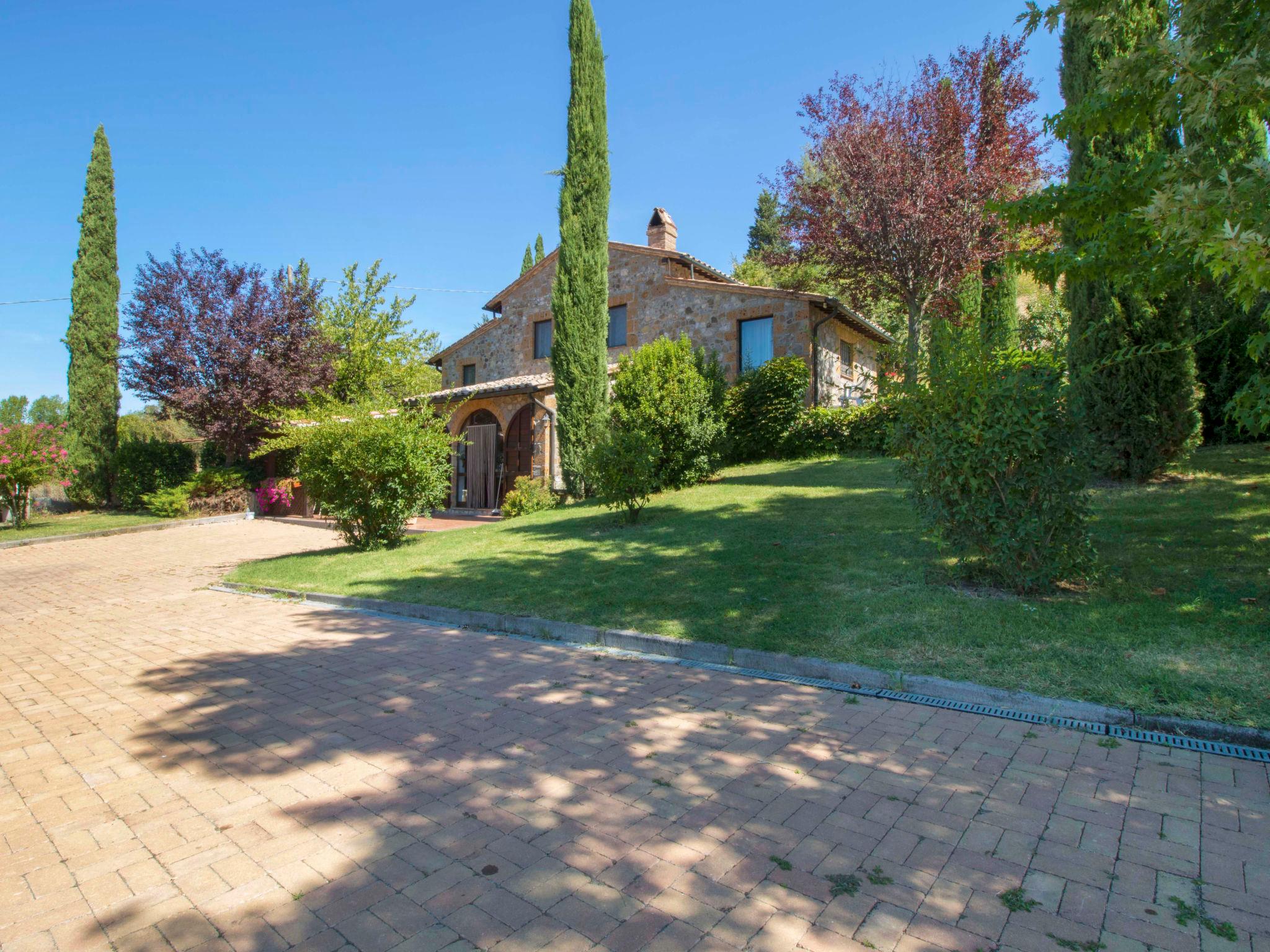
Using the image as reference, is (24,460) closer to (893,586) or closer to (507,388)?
(507,388)

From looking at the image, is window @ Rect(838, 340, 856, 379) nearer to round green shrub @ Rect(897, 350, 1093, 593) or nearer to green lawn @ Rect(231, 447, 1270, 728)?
green lawn @ Rect(231, 447, 1270, 728)

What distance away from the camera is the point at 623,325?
72.5ft

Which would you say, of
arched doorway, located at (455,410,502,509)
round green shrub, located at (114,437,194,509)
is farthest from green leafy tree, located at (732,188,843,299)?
round green shrub, located at (114,437,194,509)

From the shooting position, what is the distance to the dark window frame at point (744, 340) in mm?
18766

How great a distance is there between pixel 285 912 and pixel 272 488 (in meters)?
21.3

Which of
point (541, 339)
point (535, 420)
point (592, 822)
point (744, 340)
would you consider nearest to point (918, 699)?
point (592, 822)

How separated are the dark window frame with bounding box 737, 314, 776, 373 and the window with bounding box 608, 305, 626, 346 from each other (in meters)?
4.09

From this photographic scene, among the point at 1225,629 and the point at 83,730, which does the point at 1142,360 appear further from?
the point at 83,730

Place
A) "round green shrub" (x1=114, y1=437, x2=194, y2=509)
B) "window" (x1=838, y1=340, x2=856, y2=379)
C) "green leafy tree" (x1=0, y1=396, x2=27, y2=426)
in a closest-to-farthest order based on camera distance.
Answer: "window" (x1=838, y1=340, x2=856, y2=379), "round green shrub" (x1=114, y1=437, x2=194, y2=509), "green leafy tree" (x1=0, y1=396, x2=27, y2=426)

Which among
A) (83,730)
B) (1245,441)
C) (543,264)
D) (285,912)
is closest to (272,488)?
(543,264)

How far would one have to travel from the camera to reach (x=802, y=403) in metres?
17.7

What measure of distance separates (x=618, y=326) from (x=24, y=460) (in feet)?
53.6

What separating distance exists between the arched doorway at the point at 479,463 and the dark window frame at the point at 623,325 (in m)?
5.00

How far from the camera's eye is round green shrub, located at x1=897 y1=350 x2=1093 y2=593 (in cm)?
609
